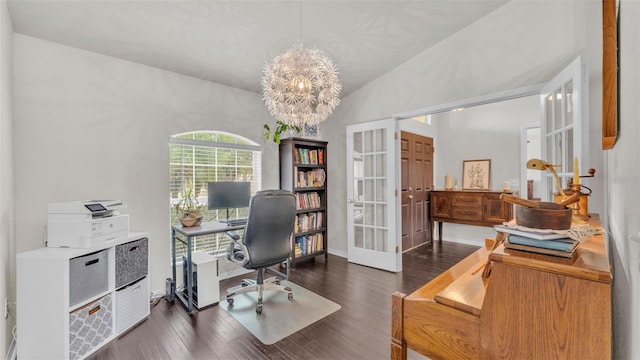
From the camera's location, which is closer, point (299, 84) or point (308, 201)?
point (299, 84)

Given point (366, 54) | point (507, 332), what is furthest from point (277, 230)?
point (366, 54)

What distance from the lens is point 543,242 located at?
0.71 m

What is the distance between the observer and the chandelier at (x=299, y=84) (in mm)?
1851

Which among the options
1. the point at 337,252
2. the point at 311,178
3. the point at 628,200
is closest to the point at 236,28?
the point at 311,178

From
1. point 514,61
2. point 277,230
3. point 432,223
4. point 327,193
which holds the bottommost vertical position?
point 432,223

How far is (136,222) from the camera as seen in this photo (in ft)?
8.86

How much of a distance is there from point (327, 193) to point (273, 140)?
123cm

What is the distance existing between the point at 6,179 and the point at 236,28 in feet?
6.77

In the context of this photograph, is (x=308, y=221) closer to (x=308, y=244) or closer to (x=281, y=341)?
(x=308, y=244)

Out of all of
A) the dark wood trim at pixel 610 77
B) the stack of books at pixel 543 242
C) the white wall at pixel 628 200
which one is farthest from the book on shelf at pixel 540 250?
the dark wood trim at pixel 610 77

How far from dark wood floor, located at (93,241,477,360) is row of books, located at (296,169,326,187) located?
1.42m

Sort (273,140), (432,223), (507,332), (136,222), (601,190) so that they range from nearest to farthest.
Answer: (507,332) < (601,190) < (136,222) < (273,140) < (432,223)

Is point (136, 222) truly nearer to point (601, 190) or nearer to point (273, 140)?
point (273, 140)

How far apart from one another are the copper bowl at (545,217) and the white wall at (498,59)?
1715 millimetres
